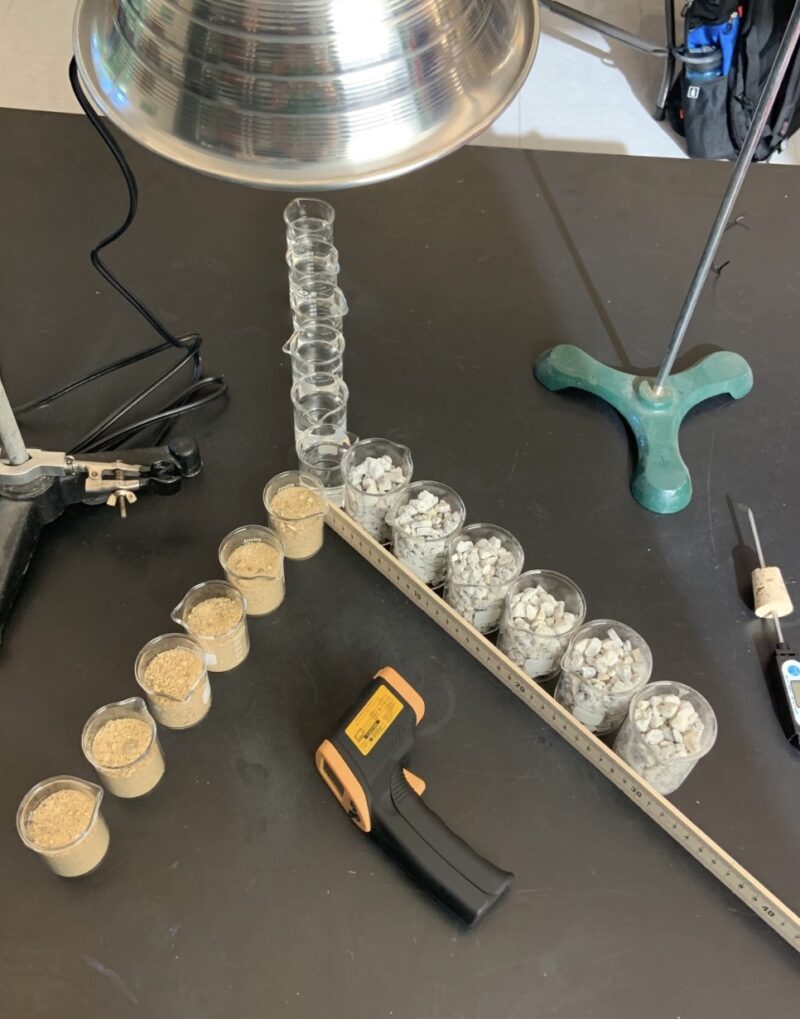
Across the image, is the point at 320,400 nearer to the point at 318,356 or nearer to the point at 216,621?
the point at 318,356

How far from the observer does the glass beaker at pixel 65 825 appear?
73 cm

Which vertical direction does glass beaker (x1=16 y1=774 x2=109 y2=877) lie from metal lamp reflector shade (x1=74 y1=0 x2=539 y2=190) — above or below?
below

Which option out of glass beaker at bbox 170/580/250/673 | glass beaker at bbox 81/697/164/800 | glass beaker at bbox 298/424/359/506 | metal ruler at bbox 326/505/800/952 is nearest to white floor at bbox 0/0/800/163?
glass beaker at bbox 298/424/359/506

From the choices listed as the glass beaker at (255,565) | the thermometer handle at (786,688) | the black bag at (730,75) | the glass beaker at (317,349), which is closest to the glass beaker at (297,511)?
the glass beaker at (255,565)

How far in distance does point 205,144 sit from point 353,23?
9 centimetres

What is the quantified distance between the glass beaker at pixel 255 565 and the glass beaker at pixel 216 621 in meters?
0.02

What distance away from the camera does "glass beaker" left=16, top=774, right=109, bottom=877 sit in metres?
0.73

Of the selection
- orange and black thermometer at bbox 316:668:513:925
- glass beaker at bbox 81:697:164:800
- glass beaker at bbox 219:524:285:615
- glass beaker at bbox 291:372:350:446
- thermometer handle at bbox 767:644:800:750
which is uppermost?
thermometer handle at bbox 767:644:800:750

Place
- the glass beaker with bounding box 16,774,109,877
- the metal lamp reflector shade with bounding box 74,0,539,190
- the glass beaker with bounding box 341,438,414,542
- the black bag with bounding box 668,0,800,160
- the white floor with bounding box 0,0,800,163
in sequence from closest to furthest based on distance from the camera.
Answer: the metal lamp reflector shade with bounding box 74,0,539,190, the glass beaker with bounding box 16,774,109,877, the glass beaker with bounding box 341,438,414,542, the black bag with bounding box 668,0,800,160, the white floor with bounding box 0,0,800,163

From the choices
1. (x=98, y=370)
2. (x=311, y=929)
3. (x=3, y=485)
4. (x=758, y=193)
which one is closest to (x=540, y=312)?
(x=758, y=193)

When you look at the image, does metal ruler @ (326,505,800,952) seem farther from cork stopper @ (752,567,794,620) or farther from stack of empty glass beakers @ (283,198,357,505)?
cork stopper @ (752,567,794,620)

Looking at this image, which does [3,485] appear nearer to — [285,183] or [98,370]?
[98,370]

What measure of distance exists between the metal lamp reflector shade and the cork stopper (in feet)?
2.05

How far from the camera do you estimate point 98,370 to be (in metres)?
1.08
